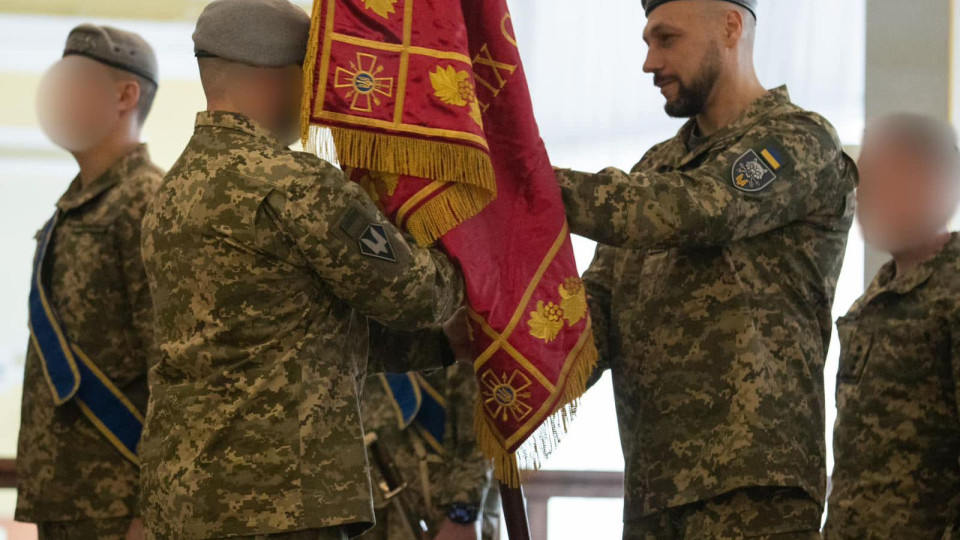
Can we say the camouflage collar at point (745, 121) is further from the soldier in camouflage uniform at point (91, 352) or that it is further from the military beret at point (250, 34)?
the soldier in camouflage uniform at point (91, 352)

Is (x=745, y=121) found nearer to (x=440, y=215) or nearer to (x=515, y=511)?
(x=440, y=215)

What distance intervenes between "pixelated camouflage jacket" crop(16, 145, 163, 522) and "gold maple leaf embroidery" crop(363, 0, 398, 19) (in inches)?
39.3

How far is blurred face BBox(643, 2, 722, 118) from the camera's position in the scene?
7.25 feet

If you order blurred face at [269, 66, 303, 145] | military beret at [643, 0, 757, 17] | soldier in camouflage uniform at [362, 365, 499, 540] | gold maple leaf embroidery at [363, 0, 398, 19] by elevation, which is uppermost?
military beret at [643, 0, 757, 17]

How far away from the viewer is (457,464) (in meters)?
2.85

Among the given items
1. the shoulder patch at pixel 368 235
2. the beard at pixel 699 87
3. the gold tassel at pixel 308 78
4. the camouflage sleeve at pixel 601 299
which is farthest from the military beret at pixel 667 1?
the shoulder patch at pixel 368 235

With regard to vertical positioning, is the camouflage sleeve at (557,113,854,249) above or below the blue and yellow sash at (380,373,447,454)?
above

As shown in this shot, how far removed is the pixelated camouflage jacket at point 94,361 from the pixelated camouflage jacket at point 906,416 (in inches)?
63.2

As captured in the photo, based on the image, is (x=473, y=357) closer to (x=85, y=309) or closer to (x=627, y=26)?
(x=85, y=309)

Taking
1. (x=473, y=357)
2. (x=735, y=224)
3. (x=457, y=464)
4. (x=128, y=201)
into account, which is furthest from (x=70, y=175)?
(x=735, y=224)

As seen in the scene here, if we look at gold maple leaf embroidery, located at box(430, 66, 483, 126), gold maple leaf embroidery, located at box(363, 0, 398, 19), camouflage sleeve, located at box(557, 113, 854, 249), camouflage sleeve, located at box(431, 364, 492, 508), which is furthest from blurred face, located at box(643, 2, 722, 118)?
camouflage sleeve, located at box(431, 364, 492, 508)

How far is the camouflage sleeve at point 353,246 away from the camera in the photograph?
1696 millimetres

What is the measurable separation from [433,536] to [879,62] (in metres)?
2.14

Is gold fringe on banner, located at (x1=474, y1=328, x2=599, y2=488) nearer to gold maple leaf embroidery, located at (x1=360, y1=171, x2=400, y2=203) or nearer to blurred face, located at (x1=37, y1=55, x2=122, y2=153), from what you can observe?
gold maple leaf embroidery, located at (x1=360, y1=171, x2=400, y2=203)
